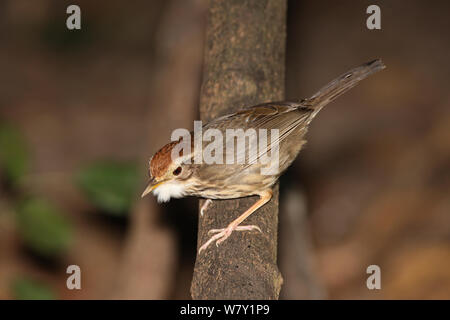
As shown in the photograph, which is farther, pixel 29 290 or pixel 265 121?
pixel 29 290

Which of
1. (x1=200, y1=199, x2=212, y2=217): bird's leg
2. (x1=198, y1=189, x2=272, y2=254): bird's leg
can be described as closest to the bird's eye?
(x1=200, y1=199, x2=212, y2=217): bird's leg

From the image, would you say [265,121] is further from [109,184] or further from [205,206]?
[109,184]

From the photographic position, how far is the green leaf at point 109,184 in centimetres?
481

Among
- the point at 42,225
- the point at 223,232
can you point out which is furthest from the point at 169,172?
the point at 42,225

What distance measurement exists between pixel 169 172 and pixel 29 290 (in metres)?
1.71

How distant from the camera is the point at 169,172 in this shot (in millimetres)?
4008

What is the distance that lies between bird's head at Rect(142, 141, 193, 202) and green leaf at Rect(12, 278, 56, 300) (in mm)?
1375

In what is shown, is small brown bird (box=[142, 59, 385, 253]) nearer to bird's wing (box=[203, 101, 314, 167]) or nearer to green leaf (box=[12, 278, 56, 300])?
bird's wing (box=[203, 101, 314, 167])

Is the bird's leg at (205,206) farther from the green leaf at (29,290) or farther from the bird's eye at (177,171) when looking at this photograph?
the green leaf at (29,290)

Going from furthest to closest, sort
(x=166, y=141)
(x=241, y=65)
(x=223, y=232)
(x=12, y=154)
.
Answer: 1. (x=166, y=141)
2. (x=12, y=154)
3. (x=241, y=65)
4. (x=223, y=232)

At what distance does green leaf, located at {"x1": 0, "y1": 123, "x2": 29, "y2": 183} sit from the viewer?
4605mm

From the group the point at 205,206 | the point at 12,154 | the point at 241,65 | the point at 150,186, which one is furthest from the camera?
the point at 12,154

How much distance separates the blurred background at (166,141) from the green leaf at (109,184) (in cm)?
1

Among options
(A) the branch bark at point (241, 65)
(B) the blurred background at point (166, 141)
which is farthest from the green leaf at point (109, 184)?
(A) the branch bark at point (241, 65)
